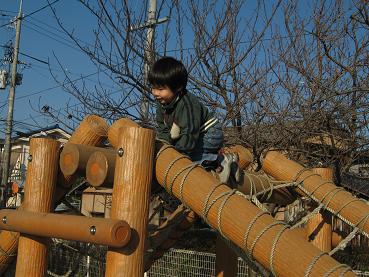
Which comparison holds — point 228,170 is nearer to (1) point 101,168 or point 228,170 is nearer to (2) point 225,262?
(1) point 101,168

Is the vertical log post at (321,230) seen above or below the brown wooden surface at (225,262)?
above

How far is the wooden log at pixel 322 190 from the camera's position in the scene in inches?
124

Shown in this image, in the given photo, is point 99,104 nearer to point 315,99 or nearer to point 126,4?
point 126,4

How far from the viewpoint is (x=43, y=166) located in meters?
2.72

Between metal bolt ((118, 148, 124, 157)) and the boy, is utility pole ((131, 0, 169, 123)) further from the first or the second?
metal bolt ((118, 148, 124, 157))

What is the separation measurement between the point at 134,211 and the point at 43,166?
2.65 feet

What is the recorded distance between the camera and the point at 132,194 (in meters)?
2.20

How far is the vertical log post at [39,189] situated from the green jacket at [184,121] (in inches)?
26.4

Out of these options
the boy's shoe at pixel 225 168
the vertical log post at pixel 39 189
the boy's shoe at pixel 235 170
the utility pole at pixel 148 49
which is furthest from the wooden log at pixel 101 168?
the utility pole at pixel 148 49

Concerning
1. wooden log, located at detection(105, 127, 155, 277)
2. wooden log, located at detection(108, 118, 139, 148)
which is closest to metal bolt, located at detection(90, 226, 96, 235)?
wooden log, located at detection(105, 127, 155, 277)

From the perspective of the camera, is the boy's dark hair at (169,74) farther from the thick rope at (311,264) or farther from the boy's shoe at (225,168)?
the thick rope at (311,264)

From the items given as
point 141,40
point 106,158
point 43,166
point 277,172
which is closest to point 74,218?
point 106,158

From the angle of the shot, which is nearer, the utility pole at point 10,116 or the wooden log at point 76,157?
the wooden log at point 76,157

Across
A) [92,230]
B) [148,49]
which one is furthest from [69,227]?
[148,49]
